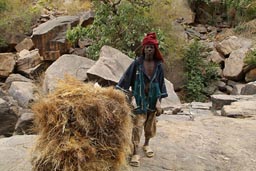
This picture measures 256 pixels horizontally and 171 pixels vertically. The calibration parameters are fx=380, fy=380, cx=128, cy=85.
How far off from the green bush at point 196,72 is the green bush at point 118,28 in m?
2.53

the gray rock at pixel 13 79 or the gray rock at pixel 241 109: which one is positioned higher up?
the gray rock at pixel 241 109

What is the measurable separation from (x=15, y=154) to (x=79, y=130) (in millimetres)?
1881

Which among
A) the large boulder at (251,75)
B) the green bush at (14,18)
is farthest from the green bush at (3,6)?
the large boulder at (251,75)

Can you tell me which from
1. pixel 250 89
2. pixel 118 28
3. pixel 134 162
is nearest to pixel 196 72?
pixel 250 89

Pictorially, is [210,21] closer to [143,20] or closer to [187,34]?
[187,34]

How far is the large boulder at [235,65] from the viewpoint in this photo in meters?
13.5

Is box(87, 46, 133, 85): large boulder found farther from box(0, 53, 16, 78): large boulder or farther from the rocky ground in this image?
box(0, 53, 16, 78): large boulder

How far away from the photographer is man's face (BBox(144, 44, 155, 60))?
4.52m

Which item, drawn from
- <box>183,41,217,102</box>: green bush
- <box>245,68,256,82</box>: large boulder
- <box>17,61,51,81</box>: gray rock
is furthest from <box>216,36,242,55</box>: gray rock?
<box>17,61,51,81</box>: gray rock

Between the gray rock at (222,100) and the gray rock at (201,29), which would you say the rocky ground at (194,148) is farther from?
the gray rock at (201,29)

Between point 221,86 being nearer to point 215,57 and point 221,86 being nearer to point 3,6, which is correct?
point 215,57

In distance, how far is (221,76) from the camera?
1393 centimetres

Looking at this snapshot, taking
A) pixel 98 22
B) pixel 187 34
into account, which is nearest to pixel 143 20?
pixel 98 22

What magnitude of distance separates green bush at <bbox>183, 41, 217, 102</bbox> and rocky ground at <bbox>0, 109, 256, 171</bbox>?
569cm
